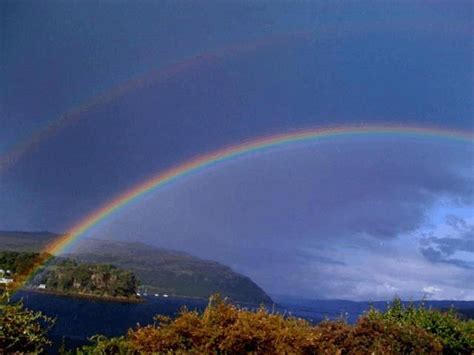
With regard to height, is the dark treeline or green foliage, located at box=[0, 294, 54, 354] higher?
the dark treeline

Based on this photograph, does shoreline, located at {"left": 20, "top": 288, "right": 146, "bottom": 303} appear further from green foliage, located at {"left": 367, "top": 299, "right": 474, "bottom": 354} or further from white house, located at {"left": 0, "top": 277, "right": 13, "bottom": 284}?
white house, located at {"left": 0, "top": 277, "right": 13, "bottom": 284}

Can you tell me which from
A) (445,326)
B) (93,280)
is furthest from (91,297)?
(445,326)

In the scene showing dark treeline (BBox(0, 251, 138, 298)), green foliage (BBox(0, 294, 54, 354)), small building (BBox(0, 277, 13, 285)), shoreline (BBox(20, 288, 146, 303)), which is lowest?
green foliage (BBox(0, 294, 54, 354))

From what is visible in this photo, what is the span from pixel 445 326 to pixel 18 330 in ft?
30.6

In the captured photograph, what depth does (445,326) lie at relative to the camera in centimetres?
1360

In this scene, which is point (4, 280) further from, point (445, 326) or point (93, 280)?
point (93, 280)

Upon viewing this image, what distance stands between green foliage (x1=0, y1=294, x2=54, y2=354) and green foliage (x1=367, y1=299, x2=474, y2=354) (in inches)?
279

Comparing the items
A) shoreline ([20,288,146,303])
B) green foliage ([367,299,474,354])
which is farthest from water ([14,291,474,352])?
green foliage ([367,299,474,354])

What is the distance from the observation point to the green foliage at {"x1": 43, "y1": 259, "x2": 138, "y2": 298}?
133750mm

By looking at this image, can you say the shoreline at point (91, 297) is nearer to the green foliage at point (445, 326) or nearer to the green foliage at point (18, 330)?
the green foliage at point (445, 326)

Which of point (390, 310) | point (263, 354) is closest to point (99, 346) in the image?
point (263, 354)

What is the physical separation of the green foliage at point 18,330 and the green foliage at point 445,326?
7.09 meters

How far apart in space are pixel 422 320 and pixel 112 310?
104865 millimetres

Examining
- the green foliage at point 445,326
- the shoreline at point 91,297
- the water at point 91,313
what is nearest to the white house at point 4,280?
the green foliage at point 445,326
